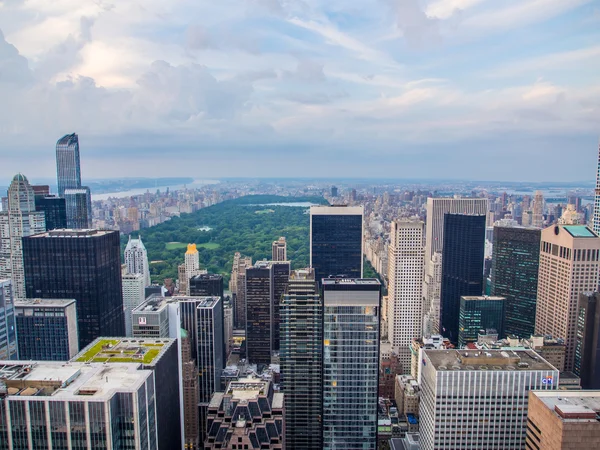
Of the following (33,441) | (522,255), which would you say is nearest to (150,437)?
(33,441)

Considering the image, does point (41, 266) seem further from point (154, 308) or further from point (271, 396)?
point (271, 396)

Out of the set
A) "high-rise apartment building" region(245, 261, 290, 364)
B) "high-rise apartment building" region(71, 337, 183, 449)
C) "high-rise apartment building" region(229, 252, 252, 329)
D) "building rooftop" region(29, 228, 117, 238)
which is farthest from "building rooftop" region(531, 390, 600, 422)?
"high-rise apartment building" region(229, 252, 252, 329)

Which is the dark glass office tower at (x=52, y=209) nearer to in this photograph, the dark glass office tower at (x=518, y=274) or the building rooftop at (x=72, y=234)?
the building rooftop at (x=72, y=234)

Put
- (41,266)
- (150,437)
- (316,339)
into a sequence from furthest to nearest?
(41,266) < (316,339) < (150,437)

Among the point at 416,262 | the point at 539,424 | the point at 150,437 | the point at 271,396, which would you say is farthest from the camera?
the point at 416,262

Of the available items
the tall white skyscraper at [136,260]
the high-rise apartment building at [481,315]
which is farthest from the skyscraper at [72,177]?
the high-rise apartment building at [481,315]

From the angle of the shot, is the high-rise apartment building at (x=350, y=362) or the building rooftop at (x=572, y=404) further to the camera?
the high-rise apartment building at (x=350, y=362)
